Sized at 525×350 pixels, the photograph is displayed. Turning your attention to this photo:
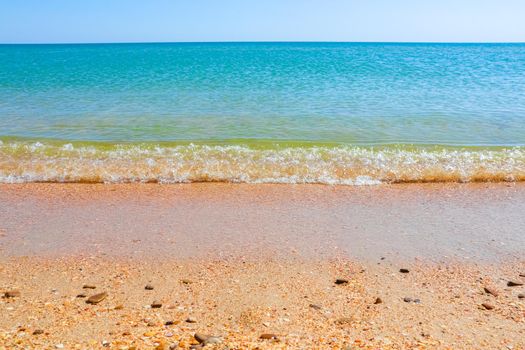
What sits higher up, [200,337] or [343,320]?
[200,337]

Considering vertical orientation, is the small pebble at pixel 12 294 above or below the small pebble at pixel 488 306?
above

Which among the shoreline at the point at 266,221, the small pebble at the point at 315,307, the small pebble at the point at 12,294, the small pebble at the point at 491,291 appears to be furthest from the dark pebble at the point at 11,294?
the small pebble at the point at 491,291

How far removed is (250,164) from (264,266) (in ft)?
15.1

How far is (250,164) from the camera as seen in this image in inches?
385

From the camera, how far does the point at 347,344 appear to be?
3711mm

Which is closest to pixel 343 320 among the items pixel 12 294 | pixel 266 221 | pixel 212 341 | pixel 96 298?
pixel 212 341

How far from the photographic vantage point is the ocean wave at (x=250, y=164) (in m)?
8.91

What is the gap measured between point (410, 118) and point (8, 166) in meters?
11.5

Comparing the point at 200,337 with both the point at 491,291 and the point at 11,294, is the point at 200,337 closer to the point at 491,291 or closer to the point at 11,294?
the point at 11,294

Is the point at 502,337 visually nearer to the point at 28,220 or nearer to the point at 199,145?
the point at 28,220

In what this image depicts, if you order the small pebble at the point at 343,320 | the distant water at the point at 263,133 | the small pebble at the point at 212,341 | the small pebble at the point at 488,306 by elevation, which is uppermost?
the distant water at the point at 263,133

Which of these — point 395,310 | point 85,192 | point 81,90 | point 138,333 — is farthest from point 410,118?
point 81,90

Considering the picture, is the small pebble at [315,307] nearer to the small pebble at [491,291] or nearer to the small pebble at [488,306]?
the small pebble at [488,306]

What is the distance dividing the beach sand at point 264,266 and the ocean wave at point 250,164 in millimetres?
623
